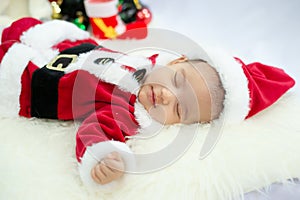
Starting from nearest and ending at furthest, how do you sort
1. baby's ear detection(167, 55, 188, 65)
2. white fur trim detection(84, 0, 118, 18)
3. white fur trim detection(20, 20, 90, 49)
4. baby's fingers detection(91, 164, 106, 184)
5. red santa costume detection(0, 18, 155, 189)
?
baby's fingers detection(91, 164, 106, 184) < red santa costume detection(0, 18, 155, 189) < baby's ear detection(167, 55, 188, 65) < white fur trim detection(20, 20, 90, 49) < white fur trim detection(84, 0, 118, 18)

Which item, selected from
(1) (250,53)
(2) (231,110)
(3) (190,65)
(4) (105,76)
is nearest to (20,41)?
(4) (105,76)

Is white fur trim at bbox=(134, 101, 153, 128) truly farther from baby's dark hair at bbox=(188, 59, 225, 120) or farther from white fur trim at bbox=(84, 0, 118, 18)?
white fur trim at bbox=(84, 0, 118, 18)

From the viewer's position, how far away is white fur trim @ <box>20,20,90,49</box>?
1.05 metres

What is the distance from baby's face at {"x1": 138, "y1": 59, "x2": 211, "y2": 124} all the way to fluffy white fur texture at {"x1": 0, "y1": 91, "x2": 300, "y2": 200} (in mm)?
32

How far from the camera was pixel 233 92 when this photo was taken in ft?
2.75

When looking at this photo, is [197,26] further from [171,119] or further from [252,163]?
[252,163]

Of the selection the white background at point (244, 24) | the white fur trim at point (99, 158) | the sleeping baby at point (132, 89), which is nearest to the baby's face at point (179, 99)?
the sleeping baby at point (132, 89)

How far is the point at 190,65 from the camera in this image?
889 mm

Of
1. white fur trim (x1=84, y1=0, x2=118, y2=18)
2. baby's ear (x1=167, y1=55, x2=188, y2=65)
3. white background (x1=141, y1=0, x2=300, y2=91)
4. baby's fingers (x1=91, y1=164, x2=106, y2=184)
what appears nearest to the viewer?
baby's fingers (x1=91, y1=164, x2=106, y2=184)

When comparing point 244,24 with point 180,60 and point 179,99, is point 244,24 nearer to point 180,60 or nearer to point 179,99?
point 180,60

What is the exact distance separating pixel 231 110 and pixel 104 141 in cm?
30

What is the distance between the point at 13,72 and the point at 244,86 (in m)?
0.56

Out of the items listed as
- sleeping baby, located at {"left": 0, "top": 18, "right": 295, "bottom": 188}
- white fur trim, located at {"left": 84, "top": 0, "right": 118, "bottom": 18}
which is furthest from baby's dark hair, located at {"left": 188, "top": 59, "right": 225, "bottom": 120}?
white fur trim, located at {"left": 84, "top": 0, "right": 118, "bottom": 18}

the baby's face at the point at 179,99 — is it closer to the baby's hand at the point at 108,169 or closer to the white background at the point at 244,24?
the baby's hand at the point at 108,169
